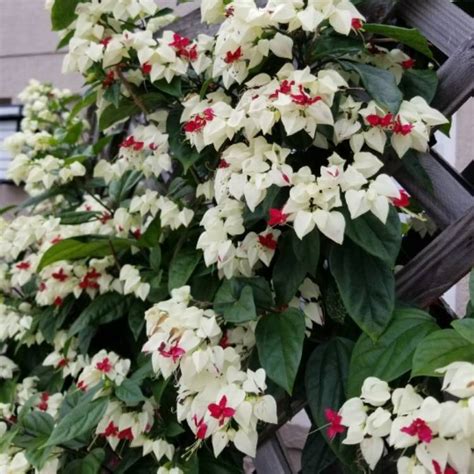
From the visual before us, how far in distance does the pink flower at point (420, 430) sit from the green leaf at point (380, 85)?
18.0 inches

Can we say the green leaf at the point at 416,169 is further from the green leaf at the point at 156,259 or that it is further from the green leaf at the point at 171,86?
the green leaf at the point at 156,259

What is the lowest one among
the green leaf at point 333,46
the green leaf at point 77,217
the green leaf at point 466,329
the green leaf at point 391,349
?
the green leaf at point 77,217

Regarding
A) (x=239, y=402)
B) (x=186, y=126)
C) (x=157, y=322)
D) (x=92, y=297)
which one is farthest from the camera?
(x=92, y=297)

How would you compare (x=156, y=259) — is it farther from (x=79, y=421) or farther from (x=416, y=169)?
(x=416, y=169)

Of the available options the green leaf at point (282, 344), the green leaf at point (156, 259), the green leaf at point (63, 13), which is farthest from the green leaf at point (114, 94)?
the green leaf at point (282, 344)

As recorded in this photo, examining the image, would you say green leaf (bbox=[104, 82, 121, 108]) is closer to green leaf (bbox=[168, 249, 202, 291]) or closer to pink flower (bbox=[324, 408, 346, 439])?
green leaf (bbox=[168, 249, 202, 291])

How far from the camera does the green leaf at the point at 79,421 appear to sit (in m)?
1.23

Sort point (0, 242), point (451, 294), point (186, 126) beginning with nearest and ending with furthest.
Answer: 1. point (186, 126)
2. point (0, 242)
3. point (451, 294)

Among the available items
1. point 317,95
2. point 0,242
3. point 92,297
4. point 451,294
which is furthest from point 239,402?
point 451,294

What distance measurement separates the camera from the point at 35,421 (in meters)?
1.40

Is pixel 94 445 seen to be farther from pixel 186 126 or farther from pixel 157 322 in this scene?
pixel 186 126

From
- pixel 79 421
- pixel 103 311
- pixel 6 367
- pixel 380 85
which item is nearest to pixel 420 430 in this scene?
pixel 380 85

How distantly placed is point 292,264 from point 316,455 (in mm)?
314

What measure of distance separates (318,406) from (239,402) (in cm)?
15
